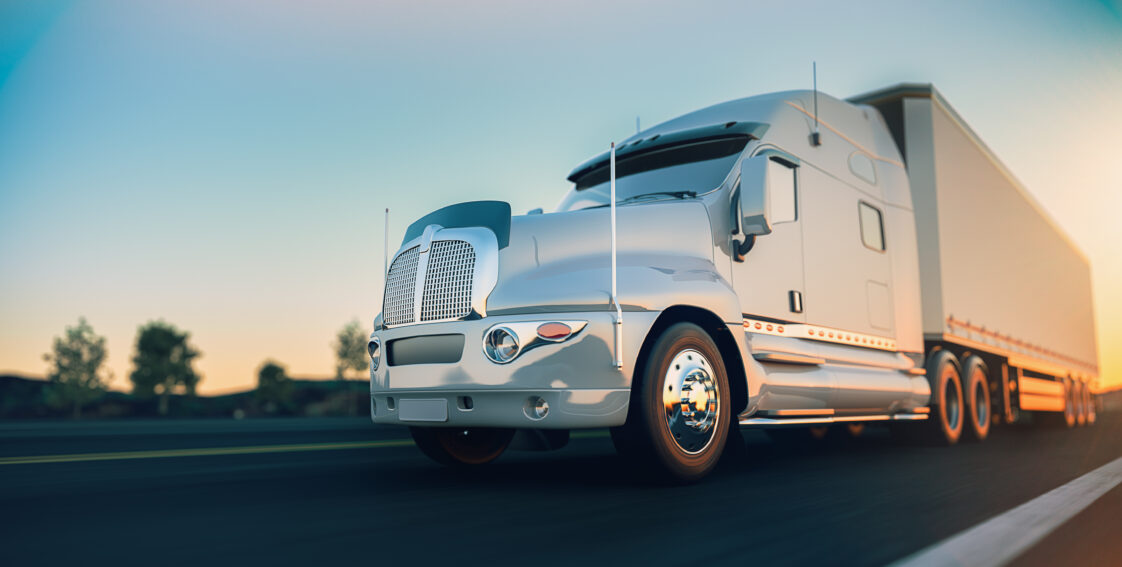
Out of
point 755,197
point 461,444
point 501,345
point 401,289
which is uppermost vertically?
point 755,197

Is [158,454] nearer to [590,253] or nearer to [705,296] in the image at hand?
[590,253]

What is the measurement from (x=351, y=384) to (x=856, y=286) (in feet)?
282

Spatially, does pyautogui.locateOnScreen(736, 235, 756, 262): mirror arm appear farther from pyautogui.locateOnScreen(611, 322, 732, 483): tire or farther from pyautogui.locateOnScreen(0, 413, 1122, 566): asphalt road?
pyautogui.locateOnScreen(0, 413, 1122, 566): asphalt road

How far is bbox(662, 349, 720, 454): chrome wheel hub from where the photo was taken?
5.35 m

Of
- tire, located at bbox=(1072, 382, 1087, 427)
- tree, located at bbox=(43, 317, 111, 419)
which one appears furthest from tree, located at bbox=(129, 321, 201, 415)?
tire, located at bbox=(1072, 382, 1087, 427)

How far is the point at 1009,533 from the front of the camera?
12.2 ft

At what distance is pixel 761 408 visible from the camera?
6.16 m

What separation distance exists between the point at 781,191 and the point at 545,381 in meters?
2.82

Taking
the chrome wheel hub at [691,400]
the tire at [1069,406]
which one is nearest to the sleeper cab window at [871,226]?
the chrome wheel hub at [691,400]

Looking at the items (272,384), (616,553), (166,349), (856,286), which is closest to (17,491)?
(616,553)

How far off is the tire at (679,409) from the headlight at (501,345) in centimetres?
77

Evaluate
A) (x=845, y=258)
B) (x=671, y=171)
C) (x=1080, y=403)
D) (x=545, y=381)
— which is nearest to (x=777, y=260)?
(x=671, y=171)

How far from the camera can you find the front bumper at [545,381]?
505 centimetres

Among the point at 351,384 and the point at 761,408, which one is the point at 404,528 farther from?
the point at 351,384
